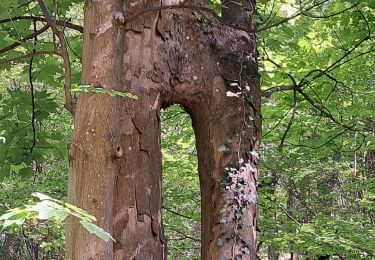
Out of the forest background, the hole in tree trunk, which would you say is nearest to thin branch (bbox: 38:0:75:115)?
the forest background

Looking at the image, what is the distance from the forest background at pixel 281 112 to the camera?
113 inches

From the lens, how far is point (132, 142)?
1.92m

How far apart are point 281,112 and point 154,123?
2904 mm

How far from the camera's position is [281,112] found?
15.4 ft

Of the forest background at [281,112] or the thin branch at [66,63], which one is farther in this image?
the forest background at [281,112]

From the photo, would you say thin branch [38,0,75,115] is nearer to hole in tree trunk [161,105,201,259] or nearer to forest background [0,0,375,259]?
forest background [0,0,375,259]

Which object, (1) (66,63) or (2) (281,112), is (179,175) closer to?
(2) (281,112)

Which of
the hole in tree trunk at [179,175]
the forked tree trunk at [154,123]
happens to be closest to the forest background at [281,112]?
the hole in tree trunk at [179,175]

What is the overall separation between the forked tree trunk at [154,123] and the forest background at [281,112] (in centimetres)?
13

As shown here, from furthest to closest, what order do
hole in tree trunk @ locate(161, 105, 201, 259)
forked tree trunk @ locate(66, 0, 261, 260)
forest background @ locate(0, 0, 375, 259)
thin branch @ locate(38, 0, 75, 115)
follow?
1. hole in tree trunk @ locate(161, 105, 201, 259)
2. forest background @ locate(0, 0, 375, 259)
3. thin branch @ locate(38, 0, 75, 115)
4. forked tree trunk @ locate(66, 0, 261, 260)

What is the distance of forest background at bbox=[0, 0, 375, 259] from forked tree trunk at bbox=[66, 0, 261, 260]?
0.44ft

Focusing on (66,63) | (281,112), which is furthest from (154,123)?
(281,112)

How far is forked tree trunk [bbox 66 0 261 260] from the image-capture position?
147 cm

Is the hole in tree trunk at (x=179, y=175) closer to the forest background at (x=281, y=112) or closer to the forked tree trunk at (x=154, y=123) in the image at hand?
the forest background at (x=281, y=112)
